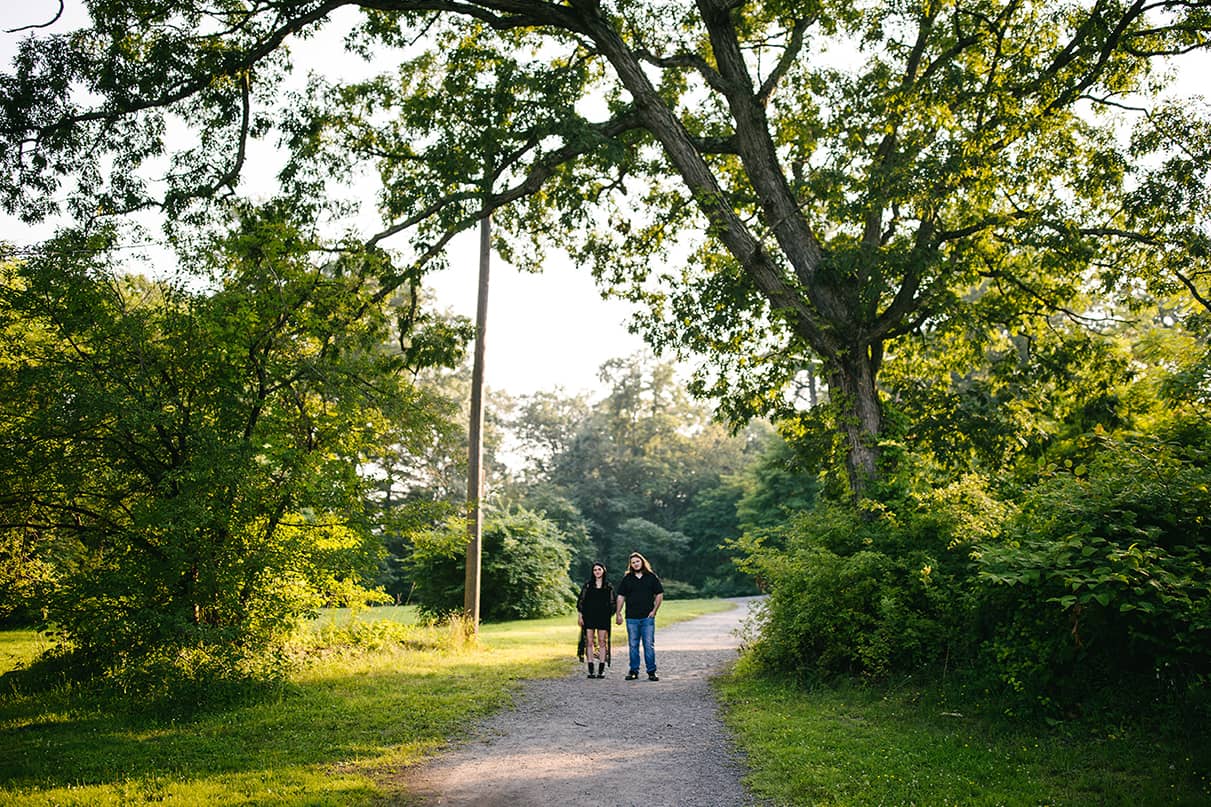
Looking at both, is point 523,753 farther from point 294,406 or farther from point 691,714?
point 294,406

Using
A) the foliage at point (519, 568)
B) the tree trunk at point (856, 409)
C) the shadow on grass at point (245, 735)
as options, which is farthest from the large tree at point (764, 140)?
the foliage at point (519, 568)

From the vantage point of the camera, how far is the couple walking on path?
38.8 ft

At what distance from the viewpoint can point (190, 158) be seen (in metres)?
11.8

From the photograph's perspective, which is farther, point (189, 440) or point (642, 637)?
point (642, 637)

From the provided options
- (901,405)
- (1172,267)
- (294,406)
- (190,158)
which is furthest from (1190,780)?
(190,158)

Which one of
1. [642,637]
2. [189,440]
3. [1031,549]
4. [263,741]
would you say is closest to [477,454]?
[642,637]

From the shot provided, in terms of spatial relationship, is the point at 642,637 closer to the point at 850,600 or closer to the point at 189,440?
the point at 850,600

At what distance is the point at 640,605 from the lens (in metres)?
11.8

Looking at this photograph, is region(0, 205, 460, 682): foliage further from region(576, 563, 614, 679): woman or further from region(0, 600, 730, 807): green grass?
region(576, 563, 614, 679): woman

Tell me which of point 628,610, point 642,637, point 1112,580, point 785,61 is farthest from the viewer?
point 785,61

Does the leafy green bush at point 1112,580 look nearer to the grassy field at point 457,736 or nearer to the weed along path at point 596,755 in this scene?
the grassy field at point 457,736

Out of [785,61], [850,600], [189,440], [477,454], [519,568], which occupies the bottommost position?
[850,600]

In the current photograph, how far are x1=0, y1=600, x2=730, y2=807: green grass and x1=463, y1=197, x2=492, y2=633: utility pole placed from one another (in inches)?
140

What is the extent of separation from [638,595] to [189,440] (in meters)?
6.52
